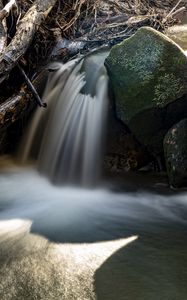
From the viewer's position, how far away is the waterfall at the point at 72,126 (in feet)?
18.1

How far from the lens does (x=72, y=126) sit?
5707 millimetres

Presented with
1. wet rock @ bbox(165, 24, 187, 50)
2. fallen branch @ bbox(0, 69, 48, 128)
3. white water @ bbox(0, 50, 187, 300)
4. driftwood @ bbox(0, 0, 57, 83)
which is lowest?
wet rock @ bbox(165, 24, 187, 50)

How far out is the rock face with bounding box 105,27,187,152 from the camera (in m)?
5.12

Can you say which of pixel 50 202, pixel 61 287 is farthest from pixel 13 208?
pixel 61 287

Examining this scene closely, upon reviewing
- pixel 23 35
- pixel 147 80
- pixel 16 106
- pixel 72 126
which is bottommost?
pixel 72 126

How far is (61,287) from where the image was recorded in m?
3.13

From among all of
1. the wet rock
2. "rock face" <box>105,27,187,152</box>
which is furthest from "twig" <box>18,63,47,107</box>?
the wet rock

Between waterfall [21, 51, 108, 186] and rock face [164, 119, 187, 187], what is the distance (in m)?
0.92

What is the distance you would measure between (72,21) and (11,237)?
4.32 meters

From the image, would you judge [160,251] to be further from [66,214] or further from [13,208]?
[13,208]

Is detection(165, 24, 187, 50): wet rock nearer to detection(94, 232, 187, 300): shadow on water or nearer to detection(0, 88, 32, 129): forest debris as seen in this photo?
detection(0, 88, 32, 129): forest debris

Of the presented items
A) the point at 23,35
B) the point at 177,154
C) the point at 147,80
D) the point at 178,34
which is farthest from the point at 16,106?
the point at 178,34

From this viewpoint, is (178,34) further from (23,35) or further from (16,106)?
(16,106)

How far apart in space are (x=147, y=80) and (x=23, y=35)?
1.71m
